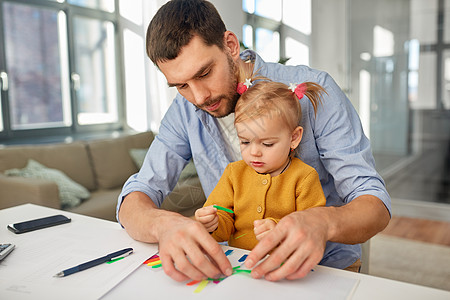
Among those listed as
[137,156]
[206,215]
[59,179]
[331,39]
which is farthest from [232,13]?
[206,215]

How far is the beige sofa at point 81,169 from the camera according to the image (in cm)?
246

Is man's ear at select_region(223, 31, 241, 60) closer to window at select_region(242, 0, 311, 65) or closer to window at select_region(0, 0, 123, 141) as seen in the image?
window at select_region(0, 0, 123, 141)

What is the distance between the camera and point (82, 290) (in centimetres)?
71

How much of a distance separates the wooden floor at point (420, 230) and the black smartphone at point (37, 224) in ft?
9.24

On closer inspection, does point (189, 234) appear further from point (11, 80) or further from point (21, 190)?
point (11, 80)

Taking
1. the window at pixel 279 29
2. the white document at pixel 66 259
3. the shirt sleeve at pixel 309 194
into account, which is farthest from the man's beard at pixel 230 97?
the window at pixel 279 29

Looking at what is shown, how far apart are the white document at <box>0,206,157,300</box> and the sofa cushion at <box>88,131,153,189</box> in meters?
2.24

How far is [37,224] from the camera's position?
3.54 feet

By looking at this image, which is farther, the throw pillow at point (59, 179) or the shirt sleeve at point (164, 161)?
the throw pillow at point (59, 179)

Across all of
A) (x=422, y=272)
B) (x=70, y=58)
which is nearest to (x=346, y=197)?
(x=422, y=272)

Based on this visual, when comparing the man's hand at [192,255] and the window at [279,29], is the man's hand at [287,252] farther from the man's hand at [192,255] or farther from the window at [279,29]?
the window at [279,29]

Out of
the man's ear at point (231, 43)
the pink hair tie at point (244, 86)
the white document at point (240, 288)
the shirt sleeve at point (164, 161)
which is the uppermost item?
the man's ear at point (231, 43)

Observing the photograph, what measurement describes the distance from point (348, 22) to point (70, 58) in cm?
283

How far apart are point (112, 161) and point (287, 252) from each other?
2.96 meters
